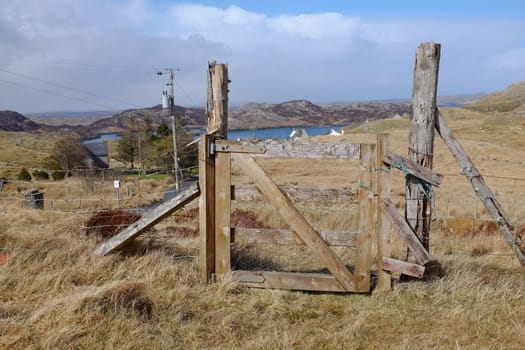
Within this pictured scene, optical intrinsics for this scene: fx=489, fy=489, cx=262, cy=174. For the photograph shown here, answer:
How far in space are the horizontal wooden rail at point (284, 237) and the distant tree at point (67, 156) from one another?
69504mm

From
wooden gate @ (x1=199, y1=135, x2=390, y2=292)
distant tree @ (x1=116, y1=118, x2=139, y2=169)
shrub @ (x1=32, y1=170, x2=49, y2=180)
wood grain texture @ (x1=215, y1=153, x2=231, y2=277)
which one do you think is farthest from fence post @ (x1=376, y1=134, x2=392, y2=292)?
distant tree @ (x1=116, y1=118, x2=139, y2=169)

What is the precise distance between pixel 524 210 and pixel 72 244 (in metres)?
13.3

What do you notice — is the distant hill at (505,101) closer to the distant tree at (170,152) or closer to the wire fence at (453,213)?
the distant tree at (170,152)

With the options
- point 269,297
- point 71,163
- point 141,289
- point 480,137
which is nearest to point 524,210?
point 269,297

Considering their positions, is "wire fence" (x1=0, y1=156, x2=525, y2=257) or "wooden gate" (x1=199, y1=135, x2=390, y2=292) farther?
"wire fence" (x1=0, y1=156, x2=525, y2=257)

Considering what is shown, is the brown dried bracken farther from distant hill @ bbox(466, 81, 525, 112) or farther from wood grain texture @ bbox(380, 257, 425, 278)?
distant hill @ bbox(466, 81, 525, 112)

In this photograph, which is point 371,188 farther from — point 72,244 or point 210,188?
point 72,244

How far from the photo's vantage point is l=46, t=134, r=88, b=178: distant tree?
70.9 m

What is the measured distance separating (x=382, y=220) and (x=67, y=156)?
73.6m

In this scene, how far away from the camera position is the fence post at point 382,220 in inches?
206

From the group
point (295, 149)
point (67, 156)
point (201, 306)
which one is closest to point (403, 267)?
point (295, 149)

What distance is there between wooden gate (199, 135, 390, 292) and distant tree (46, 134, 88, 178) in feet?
228

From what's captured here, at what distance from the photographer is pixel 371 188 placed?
17.2 ft

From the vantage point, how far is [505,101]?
11000cm
